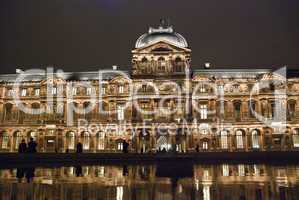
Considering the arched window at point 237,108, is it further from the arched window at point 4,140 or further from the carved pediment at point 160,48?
the arched window at point 4,140

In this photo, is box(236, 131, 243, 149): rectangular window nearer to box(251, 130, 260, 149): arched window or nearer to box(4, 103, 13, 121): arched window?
box(251, 130, 260, 149): arched window

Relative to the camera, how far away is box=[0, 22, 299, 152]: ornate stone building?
43.9 meters

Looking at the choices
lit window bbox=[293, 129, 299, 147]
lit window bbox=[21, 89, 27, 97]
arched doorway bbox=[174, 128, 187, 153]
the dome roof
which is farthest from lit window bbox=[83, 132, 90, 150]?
lit window bbox=[293, 129, 299, 147]

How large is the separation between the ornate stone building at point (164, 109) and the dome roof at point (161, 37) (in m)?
0.14

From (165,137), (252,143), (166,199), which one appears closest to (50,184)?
(166,199)

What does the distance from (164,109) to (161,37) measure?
9.70m

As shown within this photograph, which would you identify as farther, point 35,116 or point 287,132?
point 35,116

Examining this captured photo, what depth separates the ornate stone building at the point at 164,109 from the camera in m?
43.9

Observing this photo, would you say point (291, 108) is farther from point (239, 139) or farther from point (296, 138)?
point (239, 139)

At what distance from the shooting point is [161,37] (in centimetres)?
4672

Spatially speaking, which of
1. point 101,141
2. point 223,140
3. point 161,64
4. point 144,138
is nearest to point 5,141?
point 101,141

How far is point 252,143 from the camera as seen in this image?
44156mm

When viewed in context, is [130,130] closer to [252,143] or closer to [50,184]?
[252,143]

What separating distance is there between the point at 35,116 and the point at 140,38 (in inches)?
697
